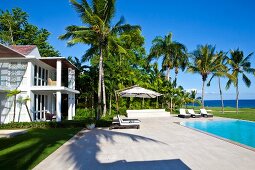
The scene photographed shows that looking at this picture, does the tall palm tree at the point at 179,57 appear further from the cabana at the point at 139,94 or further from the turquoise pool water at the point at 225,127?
the turquoise pool water at the point at 225,127

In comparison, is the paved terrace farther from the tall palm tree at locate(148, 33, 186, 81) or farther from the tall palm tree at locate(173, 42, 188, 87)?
the tall palm tree at locate(148, 33, 186, 81)

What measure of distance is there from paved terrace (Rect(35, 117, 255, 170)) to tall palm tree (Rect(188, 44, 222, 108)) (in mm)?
22636

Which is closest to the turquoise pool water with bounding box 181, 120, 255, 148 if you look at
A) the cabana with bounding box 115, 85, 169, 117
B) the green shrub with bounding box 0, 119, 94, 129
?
the cabana with bounding box 115, 85, 169, 117

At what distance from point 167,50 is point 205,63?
5581 millimetres

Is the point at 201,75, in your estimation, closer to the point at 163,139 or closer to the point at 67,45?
the point at 67,45

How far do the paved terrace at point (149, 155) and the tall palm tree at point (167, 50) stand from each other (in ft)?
78.6

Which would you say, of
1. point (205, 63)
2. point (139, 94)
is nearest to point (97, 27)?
point (139, 94)

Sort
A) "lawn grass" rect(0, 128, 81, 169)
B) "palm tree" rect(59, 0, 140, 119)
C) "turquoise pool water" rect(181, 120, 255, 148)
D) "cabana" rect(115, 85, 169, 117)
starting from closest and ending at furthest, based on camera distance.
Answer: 1. "lawn grass" rect(0, 128, 81, 169)
2. "turquoise pool water" rect(181, 120, 255, 148)
3. "palm tree" rect(59, 0, 140, 119)
4. "cabana" rect(115, 85, 169, 117)

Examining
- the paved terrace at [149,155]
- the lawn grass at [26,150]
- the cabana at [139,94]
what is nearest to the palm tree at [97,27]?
the cabana at [139,94]

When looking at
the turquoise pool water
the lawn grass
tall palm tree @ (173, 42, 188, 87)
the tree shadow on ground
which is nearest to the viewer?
the tree shadow on ground

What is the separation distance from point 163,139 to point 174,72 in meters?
25.7

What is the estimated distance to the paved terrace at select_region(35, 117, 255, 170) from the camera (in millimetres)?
7535

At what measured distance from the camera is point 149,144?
1077 centimetres

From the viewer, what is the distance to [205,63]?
32875 millimetres
